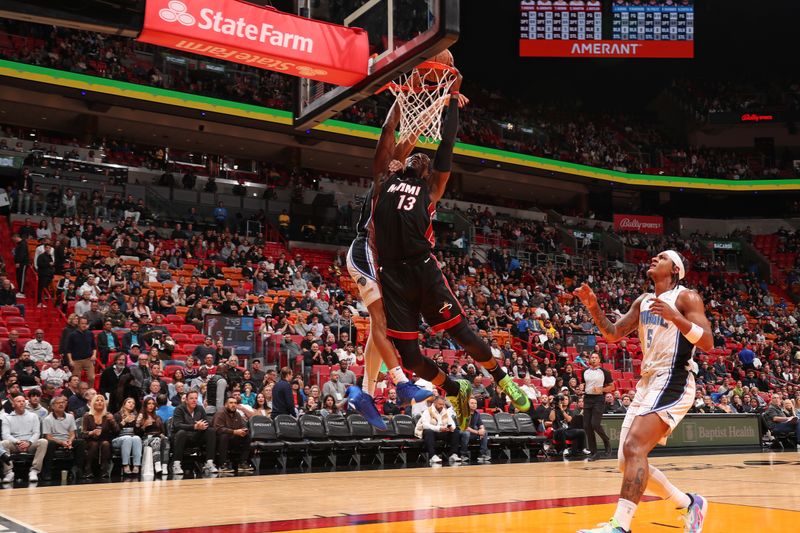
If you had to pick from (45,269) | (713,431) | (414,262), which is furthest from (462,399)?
(45,269)

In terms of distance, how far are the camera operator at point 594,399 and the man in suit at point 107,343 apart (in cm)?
819

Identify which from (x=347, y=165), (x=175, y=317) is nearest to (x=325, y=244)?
(x=347, y=165)

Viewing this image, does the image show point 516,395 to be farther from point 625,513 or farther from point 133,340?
point 133,340

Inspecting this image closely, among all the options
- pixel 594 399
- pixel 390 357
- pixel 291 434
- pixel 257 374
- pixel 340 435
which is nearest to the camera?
pixel 390 357

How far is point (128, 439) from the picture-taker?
11117 millimetres

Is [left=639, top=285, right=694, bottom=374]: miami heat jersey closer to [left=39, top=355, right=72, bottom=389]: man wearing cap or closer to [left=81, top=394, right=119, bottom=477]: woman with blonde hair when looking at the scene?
[left=81, top=394, right=119, bottom=477]: woman with blonde hair

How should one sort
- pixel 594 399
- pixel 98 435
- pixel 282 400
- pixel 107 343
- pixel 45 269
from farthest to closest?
pixel 45 269
pixel 107 343
pixel 594 399
pixel 282 400
pixel 98 435

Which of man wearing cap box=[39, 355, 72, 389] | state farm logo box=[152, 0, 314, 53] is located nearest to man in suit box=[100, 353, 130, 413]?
man wearing cap box=[39, 355, 72, 389]

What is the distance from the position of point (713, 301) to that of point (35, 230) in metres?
22.7

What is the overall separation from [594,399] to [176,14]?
10.00 m

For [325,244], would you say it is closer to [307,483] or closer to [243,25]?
[307,483]

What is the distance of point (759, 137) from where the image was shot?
125 feet

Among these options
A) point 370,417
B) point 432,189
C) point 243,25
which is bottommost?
point 370,417

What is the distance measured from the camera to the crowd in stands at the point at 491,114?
23.3 metres
